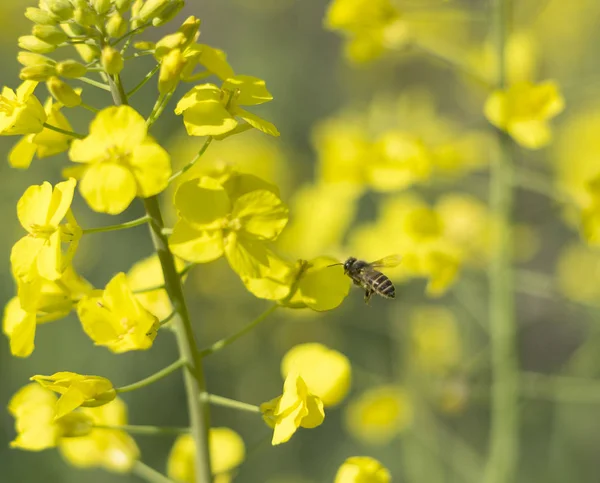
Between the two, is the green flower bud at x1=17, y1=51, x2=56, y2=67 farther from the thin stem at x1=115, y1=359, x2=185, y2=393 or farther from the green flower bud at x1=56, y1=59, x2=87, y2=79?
the thin stem at x1=115, y1=359, x2=185, y2=393

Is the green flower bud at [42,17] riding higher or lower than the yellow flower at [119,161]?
higher

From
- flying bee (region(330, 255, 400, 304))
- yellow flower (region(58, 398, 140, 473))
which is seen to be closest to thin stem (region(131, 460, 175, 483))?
yellow flower (region(58, 398, 140, 473))

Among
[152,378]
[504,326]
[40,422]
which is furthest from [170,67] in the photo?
[504,326]

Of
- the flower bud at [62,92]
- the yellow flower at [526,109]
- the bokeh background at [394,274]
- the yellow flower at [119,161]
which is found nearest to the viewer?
the yellow flower at [119,161]

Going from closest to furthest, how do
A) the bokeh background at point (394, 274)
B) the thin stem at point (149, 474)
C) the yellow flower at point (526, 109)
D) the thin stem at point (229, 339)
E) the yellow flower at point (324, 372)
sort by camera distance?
the thin stem at point (229, 339) → the yellow flower at point (324, 372) → the thin stem at point (149, 474) → the yellow flower at point (526, 109) → the bokeh background at point (394, 274)

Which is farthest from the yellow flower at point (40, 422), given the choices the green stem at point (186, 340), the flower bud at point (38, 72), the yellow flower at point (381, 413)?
the yellow flower at point (381, 413)

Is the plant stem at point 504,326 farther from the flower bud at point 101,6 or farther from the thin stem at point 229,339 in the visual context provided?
the flower bud at point 101,6

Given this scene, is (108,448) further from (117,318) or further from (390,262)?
(390,262)
